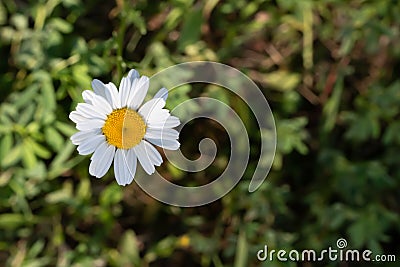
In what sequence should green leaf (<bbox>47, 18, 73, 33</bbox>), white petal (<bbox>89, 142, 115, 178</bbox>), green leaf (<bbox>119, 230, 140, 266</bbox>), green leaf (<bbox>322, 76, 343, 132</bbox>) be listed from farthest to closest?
green leaf (<bbox>322, 76, 343, 132</bbox>) < green leaf (<bbox>119, 230, 140, 266</bbox>) < green leaf (<bbox>47, 18, 73, 33</bbox>) < white petal (<bbox>89, 142, 115, 178</bbox>)

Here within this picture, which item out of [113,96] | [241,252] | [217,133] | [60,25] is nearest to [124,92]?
[113,96]

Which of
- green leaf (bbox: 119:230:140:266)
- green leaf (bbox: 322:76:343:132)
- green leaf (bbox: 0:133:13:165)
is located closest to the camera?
green leaf (bbox: 0:133:13:165)

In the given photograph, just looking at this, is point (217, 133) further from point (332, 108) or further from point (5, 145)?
point (5, 145)

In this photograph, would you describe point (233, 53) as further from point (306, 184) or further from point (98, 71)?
point (98, 71)

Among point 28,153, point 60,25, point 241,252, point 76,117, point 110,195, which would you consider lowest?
point 241,252

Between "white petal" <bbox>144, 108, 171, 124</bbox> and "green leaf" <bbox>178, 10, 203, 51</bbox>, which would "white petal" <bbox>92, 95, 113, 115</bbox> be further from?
"green leaf" <bbox>178, 10, 203, 51</bbox>

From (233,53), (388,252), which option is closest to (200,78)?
(233,53)

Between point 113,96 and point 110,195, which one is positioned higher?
point 113,96

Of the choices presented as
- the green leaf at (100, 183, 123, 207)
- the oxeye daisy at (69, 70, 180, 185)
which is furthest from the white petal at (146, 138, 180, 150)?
the green leaf at (100, 183, 123, 207)
